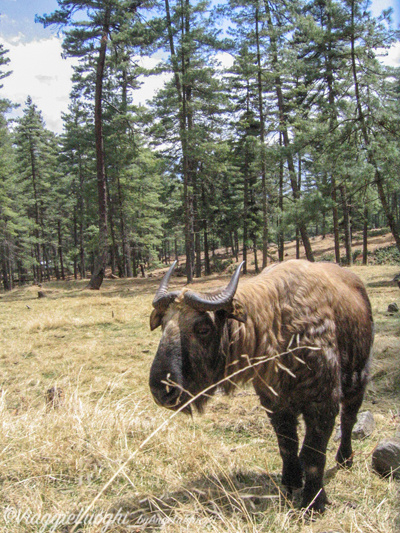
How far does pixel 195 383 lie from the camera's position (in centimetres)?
255

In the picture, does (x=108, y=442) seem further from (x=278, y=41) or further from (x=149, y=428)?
(x=278, y=41)

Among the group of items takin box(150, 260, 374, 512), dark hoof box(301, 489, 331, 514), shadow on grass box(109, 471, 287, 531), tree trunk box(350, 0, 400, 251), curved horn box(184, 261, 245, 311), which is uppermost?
tree trunk box(350, 0, 400, 251)

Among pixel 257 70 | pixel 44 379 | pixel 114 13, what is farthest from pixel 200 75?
pixel 44 379

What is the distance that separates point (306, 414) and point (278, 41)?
68.1 ft

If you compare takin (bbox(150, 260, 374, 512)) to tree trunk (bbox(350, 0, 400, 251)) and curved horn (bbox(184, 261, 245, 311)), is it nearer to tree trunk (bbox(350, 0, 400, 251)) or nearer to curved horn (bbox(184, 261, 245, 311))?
curved horn (bbox(184, 261, 245, 311))

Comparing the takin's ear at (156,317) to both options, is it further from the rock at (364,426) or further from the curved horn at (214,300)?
the rock at (364,426)

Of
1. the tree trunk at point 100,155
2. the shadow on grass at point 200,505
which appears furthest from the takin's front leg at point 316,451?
the tree trunk at point 100,155

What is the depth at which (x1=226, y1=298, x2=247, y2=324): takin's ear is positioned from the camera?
2621 millimetres

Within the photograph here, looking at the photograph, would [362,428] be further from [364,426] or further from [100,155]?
[100,155]

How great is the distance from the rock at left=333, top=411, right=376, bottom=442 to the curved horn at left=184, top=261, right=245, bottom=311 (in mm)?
2388

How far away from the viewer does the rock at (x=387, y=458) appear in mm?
2994

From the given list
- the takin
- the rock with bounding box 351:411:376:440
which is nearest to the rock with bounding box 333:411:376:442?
the rock with bounding box 351:411:376:440

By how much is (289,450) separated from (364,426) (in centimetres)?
131

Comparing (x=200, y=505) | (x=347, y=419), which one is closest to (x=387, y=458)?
(x=347, y=419)
